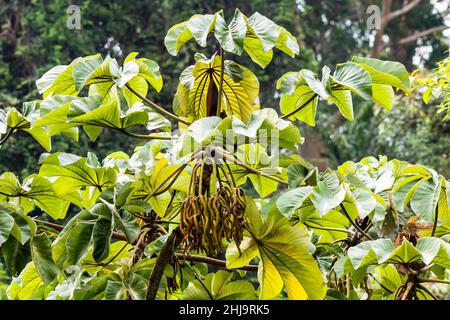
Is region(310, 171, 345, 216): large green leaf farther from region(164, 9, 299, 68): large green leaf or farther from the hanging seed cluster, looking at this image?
region(164, 9, 299, 68): large green leaf

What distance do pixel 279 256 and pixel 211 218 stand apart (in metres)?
0.20

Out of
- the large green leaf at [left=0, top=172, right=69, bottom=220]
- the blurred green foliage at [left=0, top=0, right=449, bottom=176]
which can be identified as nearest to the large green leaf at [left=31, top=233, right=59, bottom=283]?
the large green leaf at [left=0, top=172, right=69, bottom=220]

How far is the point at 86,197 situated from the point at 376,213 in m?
0.56

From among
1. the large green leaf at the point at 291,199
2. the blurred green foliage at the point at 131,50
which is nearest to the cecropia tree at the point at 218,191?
the large green leaf at the point at 291,199

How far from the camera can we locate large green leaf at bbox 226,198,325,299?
1.06 meters

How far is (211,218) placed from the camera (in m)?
0.93

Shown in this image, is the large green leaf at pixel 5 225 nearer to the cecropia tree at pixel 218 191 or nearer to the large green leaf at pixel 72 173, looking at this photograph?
the cecropia tree at pixel 218 191

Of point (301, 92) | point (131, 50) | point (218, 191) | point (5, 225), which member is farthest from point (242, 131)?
point (131, 50)

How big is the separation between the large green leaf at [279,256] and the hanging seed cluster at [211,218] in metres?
0.06

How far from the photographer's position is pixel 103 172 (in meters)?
1.12

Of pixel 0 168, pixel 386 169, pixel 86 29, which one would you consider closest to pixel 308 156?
pixel 86 29

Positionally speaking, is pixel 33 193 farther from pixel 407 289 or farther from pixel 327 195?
pixel 407 289

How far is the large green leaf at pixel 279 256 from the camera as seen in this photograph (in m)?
1.06
